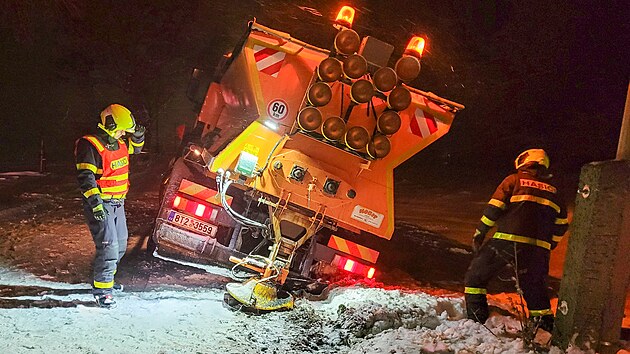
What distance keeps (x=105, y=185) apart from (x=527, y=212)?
3.68 meters

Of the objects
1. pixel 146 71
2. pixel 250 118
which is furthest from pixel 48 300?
pixel 146 71

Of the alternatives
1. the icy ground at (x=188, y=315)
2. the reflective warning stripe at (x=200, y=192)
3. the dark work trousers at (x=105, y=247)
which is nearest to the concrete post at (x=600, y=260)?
the icy ground at (x=188, y=315)

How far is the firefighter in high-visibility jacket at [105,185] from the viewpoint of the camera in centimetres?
508

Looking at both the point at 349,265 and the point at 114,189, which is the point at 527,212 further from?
the point at 114,189

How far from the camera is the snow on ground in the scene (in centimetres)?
414

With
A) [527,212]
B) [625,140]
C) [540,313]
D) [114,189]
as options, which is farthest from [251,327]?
[625,140]

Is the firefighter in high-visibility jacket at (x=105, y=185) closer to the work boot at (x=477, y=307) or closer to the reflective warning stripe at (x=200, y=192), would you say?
the reflective warning stripe at (x=200, y=192)

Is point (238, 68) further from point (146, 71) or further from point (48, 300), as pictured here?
point (146, 71)

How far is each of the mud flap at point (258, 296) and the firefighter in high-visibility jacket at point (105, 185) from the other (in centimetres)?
110

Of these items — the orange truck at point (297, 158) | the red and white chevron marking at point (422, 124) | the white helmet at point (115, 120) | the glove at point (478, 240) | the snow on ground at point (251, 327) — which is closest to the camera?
the snow on ground at point (251, 327)

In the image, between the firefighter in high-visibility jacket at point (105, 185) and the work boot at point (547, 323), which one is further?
the firefighter in high-visibility jacket at point (105, 185)

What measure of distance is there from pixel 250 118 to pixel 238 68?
575 mm

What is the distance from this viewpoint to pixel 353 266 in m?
6.12

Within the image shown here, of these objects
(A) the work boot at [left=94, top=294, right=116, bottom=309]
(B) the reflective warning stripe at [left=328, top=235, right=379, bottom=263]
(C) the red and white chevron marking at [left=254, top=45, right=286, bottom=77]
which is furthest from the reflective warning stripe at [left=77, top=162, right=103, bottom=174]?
(B) the reflective warning stripe at [left=328, top=235, right=379, bottom=263]
